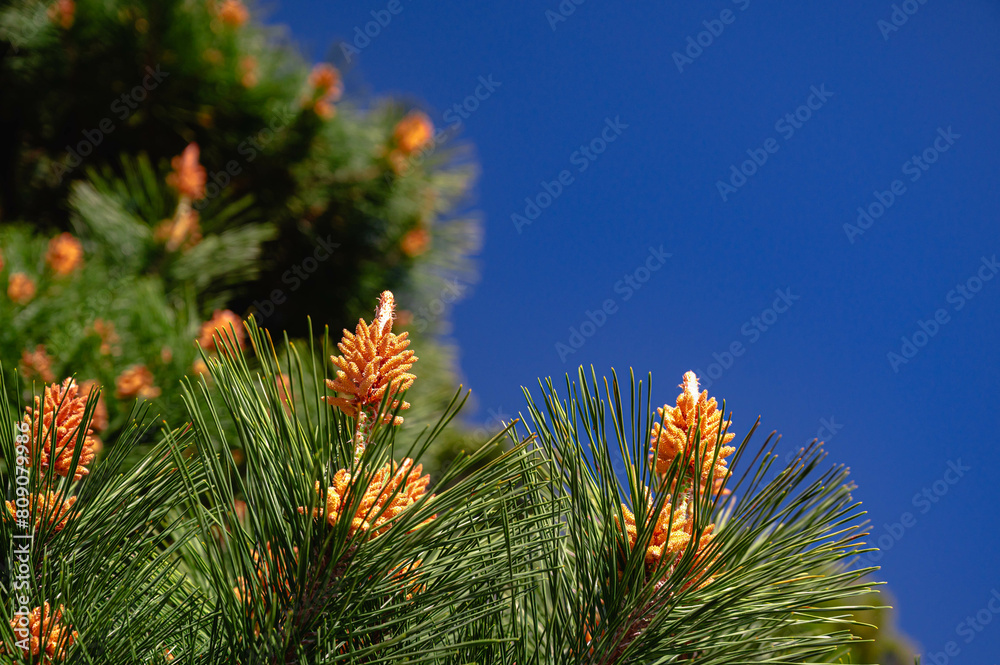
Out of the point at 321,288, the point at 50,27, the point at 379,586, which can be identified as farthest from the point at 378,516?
the point at 50,27

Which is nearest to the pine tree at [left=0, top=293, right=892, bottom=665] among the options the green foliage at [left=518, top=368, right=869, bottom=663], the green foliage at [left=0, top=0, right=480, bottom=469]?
the green foliage at [left=518, top=368, right=869, bottom=663]

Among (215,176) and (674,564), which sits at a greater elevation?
(215,176)

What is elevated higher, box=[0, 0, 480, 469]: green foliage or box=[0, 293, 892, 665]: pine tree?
box=[0, 0, 480, 469]: green foliage

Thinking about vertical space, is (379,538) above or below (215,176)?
below

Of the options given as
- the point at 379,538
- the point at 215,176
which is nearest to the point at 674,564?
the point at 379,538

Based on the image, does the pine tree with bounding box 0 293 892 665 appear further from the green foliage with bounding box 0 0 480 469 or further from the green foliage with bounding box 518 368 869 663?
the green foliage with bounding box 0 0 480 469

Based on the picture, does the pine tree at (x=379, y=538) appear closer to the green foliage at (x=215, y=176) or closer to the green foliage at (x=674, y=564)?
the green foliage at (x=674, y=564)

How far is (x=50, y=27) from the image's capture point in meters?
2.54

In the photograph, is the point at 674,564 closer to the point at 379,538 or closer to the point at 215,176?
the point at 379,538

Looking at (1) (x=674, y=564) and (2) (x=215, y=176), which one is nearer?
(1) (x=674, y=564)

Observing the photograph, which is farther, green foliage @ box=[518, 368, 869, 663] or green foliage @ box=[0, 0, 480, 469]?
green foliage @ box=[0, 0, 480, 469]

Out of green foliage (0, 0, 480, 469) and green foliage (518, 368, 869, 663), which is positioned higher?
green foliage (0, 0, 480, 469)

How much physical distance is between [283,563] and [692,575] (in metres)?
0.45

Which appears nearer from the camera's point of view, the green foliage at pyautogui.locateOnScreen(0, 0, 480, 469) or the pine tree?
the pine tree
